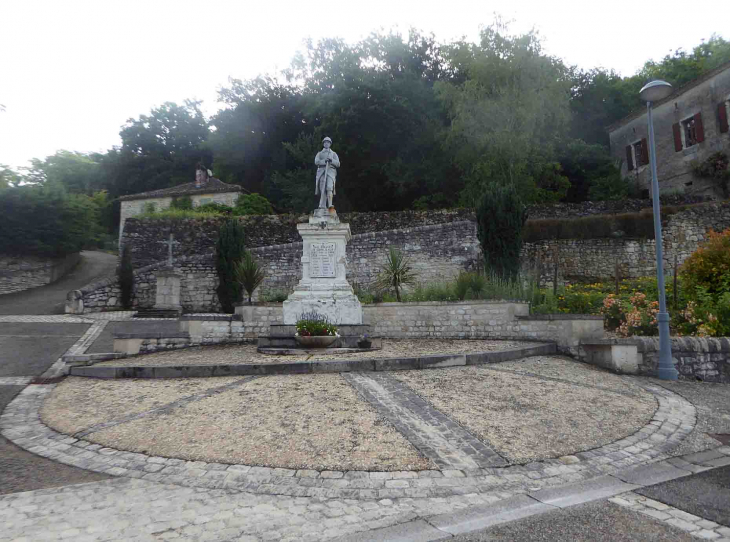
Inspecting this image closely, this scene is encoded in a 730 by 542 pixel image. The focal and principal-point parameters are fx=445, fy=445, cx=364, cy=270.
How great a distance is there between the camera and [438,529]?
2.73 meters

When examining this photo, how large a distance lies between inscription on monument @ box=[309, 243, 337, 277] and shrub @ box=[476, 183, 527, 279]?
5280 millimetres

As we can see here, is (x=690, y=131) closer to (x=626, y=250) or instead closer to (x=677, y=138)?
(x=677, y=138)

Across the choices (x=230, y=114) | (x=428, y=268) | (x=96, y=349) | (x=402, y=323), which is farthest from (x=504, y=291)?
(x=230, y=114)

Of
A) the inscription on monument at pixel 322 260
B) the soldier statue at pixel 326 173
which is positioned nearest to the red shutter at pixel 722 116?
the soldier statue at pixel 326 173

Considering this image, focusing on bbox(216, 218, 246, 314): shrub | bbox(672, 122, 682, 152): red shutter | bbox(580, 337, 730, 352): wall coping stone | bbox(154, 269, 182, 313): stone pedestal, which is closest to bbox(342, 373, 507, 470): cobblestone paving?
bbox(580, 337, 730, 352): wall coping stone

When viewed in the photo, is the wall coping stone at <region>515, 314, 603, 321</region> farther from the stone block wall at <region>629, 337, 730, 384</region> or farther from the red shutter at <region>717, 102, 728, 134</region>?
the red shutter at <region>717, 102, 728, 134</region>

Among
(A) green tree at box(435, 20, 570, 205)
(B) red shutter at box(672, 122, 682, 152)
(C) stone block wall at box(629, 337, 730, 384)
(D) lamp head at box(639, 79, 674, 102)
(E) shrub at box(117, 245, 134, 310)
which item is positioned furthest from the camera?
(B) red shutter at box(672, 122, 682, 152)

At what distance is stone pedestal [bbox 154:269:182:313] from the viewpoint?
17.5 m

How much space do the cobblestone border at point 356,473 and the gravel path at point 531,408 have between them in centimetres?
20

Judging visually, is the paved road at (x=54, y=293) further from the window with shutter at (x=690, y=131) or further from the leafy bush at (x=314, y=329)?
the window with shutter at (x=690, y=131)

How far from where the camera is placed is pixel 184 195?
2608 centimetres

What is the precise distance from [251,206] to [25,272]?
35.8ft

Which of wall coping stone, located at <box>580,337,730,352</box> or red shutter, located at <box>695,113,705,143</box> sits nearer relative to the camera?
wall coping stone, located at <box>580,337,730,352</box>

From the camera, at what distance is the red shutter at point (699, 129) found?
21078 mm
